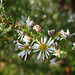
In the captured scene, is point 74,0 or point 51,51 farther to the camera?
point 74,0

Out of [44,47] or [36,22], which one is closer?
[44,47]

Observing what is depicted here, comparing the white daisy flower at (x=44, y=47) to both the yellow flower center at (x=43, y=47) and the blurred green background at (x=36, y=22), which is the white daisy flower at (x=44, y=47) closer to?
the yellow flower center at (x=43, y=47)

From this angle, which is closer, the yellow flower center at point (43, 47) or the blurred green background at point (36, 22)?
the yellow flower center at point (43, 47)

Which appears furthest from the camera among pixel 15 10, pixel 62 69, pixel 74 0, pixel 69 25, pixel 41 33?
pixel 74 0

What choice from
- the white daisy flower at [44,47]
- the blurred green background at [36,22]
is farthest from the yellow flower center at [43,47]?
the blurred green background at [36,22]

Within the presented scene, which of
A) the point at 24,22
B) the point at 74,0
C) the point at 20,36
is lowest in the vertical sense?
the point at 20,36

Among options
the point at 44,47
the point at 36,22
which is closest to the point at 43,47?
the point at 44,47

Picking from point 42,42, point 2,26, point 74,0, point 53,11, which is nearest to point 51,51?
point 42,42

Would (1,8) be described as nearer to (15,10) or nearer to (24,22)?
(24,22)

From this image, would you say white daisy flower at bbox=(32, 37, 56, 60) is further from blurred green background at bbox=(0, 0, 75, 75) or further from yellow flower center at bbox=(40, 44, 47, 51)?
blurred green background at bbox=(0, 0, 75, 75)

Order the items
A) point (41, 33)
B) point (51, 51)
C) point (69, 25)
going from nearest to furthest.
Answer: point (51, 51)
point (41, 33)
point (69, 25)

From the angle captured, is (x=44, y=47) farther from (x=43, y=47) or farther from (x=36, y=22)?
(x=36, y=22)
